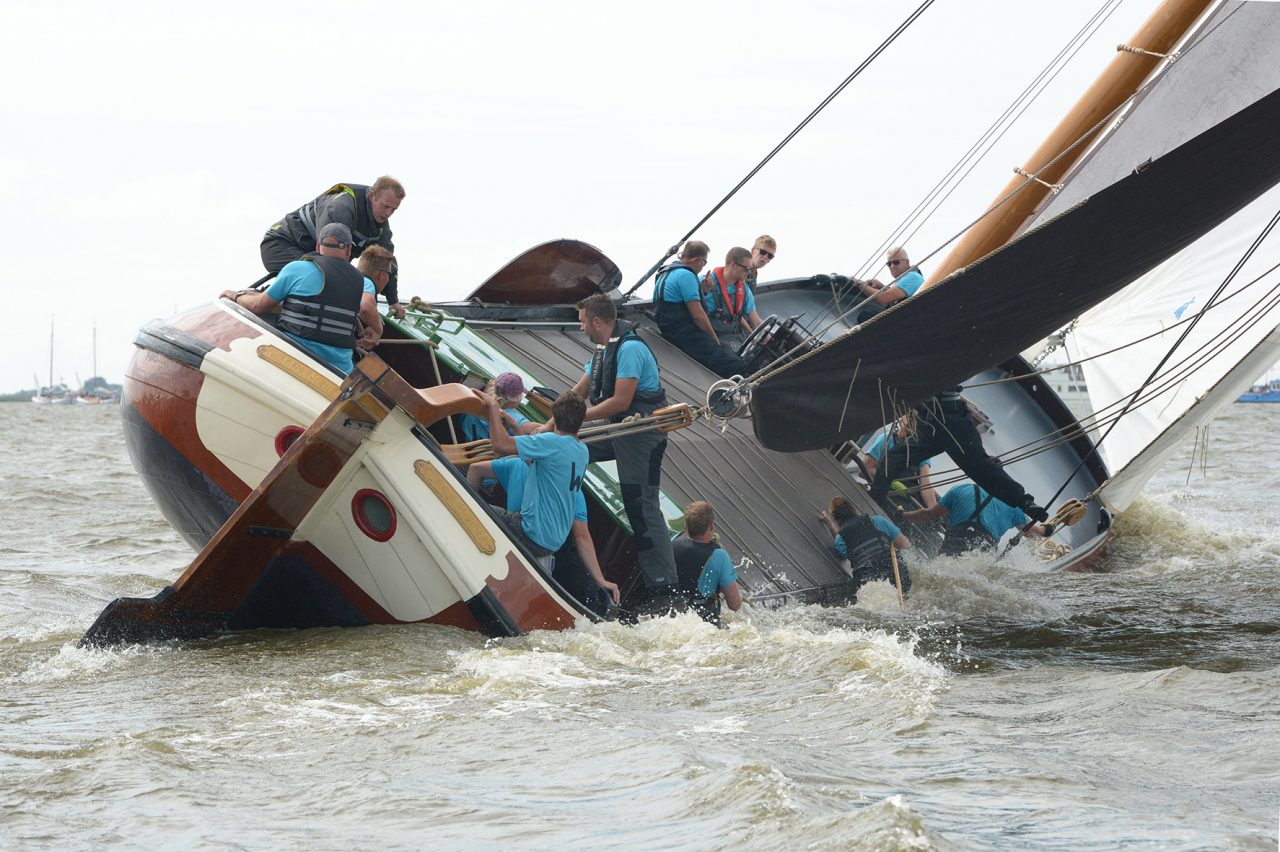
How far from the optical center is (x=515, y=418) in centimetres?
755

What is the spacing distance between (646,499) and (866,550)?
1871mm

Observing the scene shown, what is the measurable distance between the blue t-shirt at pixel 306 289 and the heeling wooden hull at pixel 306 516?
0.15 metres

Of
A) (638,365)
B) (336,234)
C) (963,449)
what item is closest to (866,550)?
(963,449)

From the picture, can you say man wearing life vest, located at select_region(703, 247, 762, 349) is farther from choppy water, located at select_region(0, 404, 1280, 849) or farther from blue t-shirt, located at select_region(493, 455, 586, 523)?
blue t-shirt, located at select_region(493, 455, 586, 523)

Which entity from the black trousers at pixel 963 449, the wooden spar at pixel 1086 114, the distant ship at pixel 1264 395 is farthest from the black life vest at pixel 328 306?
the distant ship at pixel 1264 395

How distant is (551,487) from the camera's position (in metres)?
7.02

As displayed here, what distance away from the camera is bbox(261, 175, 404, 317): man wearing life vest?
26.6 ft

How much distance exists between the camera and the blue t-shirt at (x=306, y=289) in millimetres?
7070

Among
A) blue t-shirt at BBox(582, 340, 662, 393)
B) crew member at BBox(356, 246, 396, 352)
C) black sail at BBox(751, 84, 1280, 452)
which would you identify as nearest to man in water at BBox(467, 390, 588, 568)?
blue t-shirt at BBox(582, 340, 662, 393)

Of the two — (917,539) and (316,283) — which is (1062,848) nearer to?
(316,283)

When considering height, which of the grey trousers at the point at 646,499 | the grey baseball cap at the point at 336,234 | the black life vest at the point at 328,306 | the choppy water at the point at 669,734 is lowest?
the choppy water at the point at 669,734

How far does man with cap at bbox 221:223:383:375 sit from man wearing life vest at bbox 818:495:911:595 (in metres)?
3.32

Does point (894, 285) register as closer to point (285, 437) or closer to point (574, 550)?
point (574, 550)

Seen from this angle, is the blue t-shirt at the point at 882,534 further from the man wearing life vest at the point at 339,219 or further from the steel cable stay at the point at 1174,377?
→ the man wearing life vest at the point at 339,219
